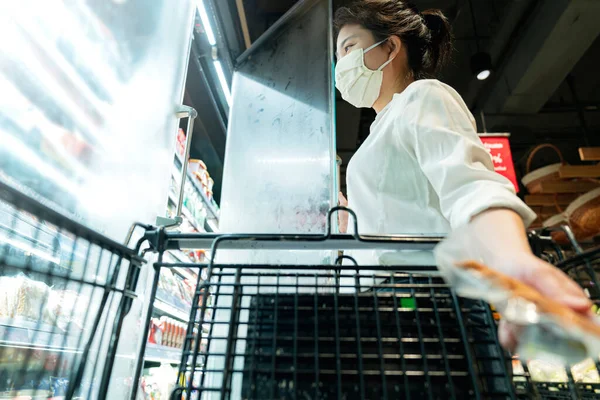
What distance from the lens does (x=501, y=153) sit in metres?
3.69

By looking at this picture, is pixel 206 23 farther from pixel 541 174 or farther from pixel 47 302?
pixel 541 174

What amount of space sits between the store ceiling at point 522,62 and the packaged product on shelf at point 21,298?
10.0 feet

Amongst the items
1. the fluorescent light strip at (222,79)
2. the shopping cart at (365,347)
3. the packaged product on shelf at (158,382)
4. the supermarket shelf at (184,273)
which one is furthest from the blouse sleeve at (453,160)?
the supermarket shelf at (184,273)

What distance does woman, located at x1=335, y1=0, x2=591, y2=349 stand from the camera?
0.42m

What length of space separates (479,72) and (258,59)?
9.34 ft

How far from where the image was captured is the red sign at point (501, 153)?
3.59 metres

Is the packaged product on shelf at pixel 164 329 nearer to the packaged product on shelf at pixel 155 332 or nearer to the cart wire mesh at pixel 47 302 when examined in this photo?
the packaged product on shelf at pixel 155 332

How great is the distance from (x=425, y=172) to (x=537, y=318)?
369 mm

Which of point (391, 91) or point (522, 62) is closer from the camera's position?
point (391, 91)

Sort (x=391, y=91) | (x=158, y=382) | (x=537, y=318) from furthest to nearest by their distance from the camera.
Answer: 1. (x=158, y=382)
2. (x=391, y=91)
3. (x=537, y=318)

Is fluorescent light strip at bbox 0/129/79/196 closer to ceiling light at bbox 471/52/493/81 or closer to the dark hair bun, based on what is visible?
the dark hair bun

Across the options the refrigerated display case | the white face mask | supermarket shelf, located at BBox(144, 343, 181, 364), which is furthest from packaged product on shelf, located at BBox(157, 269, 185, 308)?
the white face mask

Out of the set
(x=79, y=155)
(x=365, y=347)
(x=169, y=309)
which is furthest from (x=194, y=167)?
(x=365, y=347)

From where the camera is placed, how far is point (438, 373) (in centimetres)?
50
